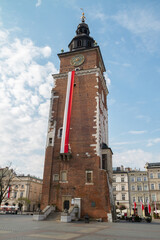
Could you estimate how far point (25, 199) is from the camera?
2621 inches

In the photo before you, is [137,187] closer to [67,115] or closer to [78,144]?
[78,144]

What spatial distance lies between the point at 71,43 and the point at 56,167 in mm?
25260

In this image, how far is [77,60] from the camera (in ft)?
124

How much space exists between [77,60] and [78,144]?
16499 mm

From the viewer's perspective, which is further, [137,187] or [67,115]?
[137,187]

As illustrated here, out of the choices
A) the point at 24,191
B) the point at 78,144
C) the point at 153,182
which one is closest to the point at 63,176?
the point at 78,144

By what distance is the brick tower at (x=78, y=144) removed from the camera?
27.2 metres

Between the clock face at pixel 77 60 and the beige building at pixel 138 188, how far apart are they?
44.0m

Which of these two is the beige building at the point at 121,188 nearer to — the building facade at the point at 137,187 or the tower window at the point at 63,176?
the building facade at the point at 137,187

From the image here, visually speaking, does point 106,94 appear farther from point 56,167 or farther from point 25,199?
point 25,199

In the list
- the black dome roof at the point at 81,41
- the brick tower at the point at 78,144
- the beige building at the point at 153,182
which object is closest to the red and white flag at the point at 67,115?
the brick tower at the point at 78,144

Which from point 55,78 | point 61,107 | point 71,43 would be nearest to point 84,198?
point 61,107

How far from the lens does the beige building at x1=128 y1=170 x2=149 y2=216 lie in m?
62.5

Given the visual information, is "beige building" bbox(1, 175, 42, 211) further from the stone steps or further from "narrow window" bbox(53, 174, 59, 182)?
the stone steps
